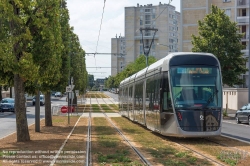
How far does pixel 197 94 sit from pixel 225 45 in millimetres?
24718

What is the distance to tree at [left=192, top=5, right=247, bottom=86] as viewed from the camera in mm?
40250

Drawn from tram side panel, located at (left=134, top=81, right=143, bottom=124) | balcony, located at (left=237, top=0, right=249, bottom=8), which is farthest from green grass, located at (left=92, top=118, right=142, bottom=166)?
balcony, located at (left=237, top=0, right=249, bottom=8)

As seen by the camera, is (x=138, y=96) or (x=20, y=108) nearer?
(x=20, y=108)

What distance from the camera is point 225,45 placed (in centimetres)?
4031

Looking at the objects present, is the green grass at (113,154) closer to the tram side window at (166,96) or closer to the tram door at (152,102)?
the tram side window at (166,96)

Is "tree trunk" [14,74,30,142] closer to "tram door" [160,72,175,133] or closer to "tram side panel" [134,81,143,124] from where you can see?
"tram door" [160,72,175,133]

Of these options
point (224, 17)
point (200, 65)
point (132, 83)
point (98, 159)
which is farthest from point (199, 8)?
point (98, 159)

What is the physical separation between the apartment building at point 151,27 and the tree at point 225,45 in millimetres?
90952

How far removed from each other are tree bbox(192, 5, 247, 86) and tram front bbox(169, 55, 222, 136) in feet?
77.3

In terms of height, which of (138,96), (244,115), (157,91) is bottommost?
(244,115)

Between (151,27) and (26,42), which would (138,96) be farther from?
(151,27)

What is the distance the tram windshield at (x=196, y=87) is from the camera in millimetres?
16594

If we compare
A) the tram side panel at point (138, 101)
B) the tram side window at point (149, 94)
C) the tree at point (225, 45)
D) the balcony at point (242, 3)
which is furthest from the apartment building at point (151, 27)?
the tram side window at point (149, 94)

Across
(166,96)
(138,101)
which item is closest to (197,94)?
(166,96)
